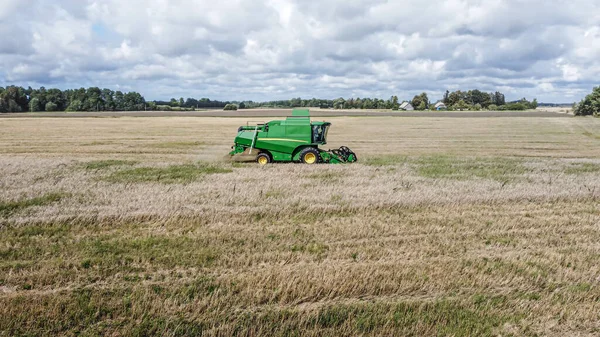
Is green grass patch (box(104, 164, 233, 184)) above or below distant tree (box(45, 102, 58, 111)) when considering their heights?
below

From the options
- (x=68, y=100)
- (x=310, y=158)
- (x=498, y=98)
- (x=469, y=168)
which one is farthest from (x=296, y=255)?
(x=498, y=98)

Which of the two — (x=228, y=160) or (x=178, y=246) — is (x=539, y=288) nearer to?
(x=178, y=246)

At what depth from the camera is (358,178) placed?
509 inches

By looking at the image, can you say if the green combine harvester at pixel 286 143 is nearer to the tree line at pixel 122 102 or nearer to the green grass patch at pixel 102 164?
the green grass patch at pixel 102 164

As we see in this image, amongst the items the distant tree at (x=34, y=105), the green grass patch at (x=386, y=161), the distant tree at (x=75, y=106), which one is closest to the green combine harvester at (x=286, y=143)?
the green grass patch at (x=386, y=161)

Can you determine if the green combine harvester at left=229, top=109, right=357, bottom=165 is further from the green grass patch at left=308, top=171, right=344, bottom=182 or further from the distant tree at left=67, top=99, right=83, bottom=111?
the distant tree at left=67, top=99, right=83, bottom=111

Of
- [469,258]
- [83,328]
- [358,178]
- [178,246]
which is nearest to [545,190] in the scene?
[358,178]

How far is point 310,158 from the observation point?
1628 centimetres

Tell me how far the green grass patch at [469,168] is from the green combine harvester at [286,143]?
3.08 meters

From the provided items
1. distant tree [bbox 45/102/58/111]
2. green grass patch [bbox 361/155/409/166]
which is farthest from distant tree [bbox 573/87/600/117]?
distant tree [bbox 45/102/58/111]

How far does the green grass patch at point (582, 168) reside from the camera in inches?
593

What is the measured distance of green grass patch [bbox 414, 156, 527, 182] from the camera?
1376 cm

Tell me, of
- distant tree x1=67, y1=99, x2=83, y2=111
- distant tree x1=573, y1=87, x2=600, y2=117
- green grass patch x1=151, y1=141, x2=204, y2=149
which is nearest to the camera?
green grass patch x1=151, y1=141, x2=204, y2=149

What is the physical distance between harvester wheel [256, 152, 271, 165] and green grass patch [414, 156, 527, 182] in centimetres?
541
